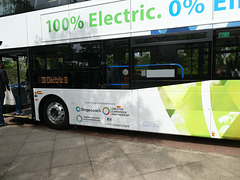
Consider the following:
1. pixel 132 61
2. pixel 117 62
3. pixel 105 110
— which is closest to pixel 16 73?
pixel 105 110

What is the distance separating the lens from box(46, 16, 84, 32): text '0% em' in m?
4.50

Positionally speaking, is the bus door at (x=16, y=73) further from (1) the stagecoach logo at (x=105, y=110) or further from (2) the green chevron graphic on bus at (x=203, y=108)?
(2) the green chevron graphic on bus at (x=203, y=108)

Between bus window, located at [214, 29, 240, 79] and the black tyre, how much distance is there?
160 inches

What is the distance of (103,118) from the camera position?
14.8ft

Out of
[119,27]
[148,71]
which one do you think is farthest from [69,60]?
[148,71]

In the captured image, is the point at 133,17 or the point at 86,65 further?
the point at 86,65

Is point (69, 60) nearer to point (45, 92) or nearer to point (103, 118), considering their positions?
point (45, 92)

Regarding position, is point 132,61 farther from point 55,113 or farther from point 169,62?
point 55,113

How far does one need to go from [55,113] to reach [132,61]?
290 cm

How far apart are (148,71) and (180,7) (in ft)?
4.89

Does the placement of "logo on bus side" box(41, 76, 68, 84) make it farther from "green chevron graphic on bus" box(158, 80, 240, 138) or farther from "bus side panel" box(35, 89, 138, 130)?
"green chevron graphic on bus" box(158, 80, 240, 138)

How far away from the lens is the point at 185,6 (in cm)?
355

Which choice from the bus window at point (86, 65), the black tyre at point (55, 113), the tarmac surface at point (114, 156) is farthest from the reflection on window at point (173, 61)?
the black tyre at point (55, 113)

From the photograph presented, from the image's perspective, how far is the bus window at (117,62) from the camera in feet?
13.5
